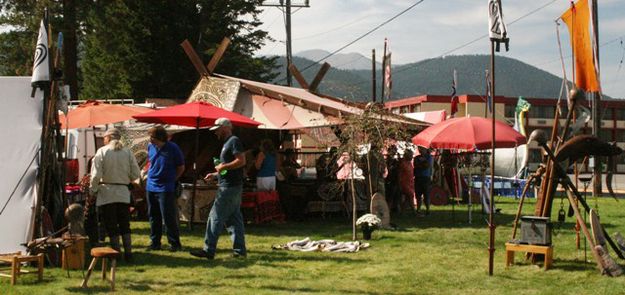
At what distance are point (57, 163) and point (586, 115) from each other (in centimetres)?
635

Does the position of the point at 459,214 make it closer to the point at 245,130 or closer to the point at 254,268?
the point at 245,130

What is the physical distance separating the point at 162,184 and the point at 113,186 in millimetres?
963

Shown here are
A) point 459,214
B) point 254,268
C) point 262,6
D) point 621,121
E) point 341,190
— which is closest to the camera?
point 254,268

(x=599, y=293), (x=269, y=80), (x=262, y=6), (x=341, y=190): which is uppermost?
(x=262, y=6)

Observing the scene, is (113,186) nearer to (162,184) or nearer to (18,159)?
(162,184)

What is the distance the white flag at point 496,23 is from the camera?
7.26 m

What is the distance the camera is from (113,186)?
8078mm

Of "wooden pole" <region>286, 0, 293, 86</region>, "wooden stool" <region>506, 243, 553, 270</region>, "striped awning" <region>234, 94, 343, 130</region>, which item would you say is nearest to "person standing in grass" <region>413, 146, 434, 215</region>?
"striped awning" <region>234, 94, 343, 130</region>

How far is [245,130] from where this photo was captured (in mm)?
15445

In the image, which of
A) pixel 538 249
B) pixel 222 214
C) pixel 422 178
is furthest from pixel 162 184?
pixel 422 178

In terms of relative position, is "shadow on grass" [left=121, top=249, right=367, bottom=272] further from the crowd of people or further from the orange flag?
the orange flag

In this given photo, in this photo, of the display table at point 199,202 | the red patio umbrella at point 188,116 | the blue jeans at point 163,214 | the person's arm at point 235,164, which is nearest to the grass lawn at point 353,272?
the blue jeans at point 163,214

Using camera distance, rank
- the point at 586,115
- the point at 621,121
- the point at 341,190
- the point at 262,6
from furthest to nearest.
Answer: the point at 621,121 → the point at 262,6 → the point at 341,190 → the point at 586,115

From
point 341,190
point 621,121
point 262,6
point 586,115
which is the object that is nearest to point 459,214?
point 341,190
